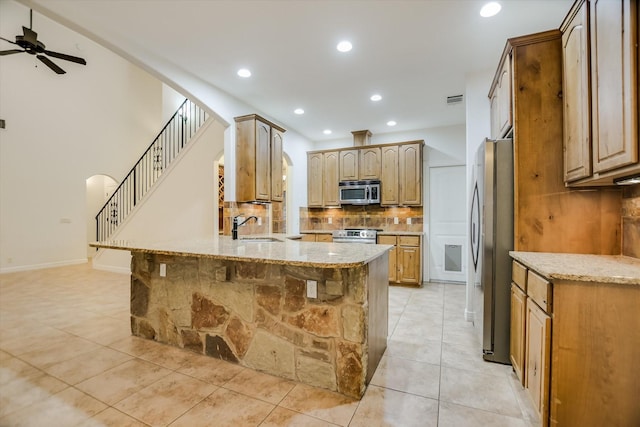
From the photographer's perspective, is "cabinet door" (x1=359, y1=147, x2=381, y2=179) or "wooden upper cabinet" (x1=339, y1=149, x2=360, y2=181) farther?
"wooden upper cabinet" (x1=339, y1=149, x2=360, y2=181)

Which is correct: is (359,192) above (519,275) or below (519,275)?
above

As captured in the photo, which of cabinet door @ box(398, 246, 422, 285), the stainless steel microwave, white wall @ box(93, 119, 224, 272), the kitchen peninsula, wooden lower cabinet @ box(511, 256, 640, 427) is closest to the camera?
wooden lower cabinet @ box(511, 256, 640, 427)

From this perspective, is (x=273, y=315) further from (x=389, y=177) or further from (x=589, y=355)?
(x=389, y=177)

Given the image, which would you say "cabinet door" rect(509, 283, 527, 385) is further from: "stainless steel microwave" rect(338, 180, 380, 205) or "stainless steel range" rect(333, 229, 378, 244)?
"stainless steel microwave" rect(338, 180, 380, 205)

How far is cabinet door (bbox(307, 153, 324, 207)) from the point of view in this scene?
6066 millimetres

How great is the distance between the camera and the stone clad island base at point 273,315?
202cm

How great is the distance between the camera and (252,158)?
4090 millimetres

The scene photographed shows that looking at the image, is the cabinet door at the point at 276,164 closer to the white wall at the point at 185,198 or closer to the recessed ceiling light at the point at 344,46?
the white wall at the point at 185,198

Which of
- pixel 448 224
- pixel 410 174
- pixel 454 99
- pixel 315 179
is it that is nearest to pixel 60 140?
pixel 315 179

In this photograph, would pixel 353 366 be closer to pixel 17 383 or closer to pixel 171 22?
pixel 17 383

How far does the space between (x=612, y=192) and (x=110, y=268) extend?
313 inches

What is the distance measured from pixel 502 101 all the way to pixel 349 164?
3306mm

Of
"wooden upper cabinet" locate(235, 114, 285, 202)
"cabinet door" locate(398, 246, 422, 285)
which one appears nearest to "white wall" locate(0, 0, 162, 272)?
"wooden upper cabinet" locate(235, 114, 285, 202)

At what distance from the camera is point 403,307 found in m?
3.98
